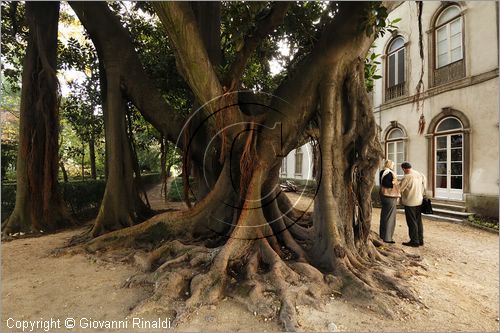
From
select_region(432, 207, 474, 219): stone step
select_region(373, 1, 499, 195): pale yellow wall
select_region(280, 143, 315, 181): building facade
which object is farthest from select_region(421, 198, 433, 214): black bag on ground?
select_region(280, 143, 315, 181): building facade

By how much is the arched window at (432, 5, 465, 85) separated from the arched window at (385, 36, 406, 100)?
1.39 metres

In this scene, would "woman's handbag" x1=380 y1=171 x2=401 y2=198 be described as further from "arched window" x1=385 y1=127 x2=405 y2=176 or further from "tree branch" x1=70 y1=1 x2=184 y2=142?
"arched window" x1=385 y1=127 x2=405 y2=176

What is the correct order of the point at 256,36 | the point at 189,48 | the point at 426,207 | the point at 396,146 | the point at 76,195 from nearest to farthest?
the point at 189,48
the point at 256,36
the point at 426,207
the point at 76,195
the point at 396,146

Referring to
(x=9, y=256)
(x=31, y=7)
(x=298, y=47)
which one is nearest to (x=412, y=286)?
(x=298, y=47)

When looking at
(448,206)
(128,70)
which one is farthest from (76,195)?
(448,206)

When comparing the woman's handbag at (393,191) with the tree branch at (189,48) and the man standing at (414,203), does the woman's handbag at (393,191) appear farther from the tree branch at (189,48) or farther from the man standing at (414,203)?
the tree branch at (189,48)

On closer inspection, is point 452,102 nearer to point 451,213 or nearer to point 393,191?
point 451,213

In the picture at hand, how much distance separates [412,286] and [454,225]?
598cm

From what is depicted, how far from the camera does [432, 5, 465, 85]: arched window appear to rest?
8930mm

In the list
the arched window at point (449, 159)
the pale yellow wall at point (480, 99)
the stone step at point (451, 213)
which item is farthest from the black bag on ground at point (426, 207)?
the arched window at point (449, 159)

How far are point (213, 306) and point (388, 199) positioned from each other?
13.3 feet

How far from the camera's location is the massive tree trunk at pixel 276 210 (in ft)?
10.1

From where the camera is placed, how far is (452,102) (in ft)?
29.6

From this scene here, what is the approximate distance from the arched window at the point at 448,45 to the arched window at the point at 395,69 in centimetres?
139
